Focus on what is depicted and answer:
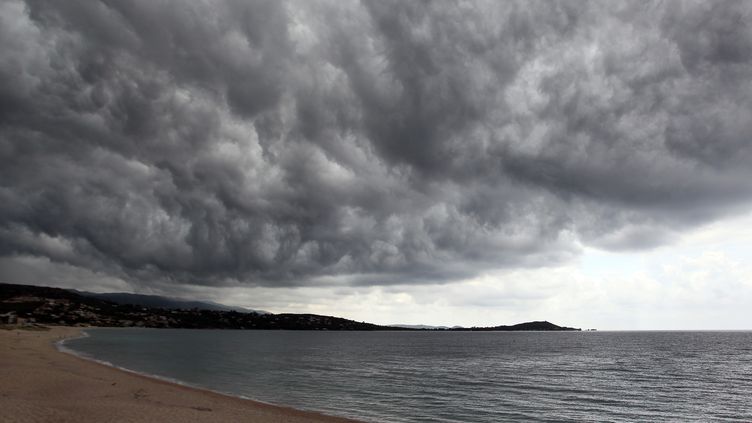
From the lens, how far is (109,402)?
36156 mm

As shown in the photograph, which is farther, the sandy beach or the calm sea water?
the calm sea water

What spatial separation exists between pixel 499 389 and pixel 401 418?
26602 mm

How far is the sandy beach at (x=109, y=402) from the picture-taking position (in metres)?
29.9

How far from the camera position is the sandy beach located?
29.9 metres

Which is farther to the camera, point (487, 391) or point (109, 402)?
point (487, 391)

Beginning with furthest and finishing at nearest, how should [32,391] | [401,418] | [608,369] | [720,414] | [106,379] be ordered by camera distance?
[608,369], [106,379], [720,414], [401,418], [32,391]

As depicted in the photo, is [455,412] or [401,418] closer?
[401,418]

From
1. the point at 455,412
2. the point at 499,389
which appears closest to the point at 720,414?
the point at 499,389

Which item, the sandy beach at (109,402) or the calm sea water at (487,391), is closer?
the sandy beach at (109,402)

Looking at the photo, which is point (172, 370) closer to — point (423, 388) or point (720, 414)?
point (423, 388)

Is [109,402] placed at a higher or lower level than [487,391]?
higher

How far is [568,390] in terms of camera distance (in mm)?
63250

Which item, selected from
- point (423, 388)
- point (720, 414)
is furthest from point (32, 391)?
point (720, 414)

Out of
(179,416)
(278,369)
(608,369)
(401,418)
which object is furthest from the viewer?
(608,369)
